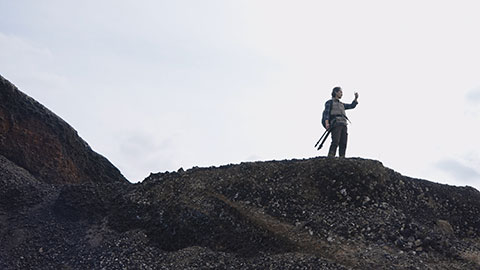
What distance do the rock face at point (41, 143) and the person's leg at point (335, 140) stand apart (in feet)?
37.6

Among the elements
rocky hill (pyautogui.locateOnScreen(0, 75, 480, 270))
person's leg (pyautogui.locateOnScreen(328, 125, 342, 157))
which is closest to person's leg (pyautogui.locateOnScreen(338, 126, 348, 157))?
person's leg (pyautogui.locateOnScreen(328, 125, 342, 157))

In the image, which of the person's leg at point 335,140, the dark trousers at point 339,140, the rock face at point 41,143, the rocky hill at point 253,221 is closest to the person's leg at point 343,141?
the dark trousers at point 339,140

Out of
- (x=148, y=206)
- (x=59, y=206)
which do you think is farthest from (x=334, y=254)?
(x=59, y=206)

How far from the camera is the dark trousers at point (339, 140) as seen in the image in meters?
16.8

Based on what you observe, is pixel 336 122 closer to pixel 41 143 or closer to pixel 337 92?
pixel 337 92

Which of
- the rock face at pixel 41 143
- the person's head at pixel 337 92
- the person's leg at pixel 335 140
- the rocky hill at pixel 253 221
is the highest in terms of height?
the rock face at pixel 41 143

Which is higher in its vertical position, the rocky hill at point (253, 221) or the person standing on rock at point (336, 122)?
the person standing on rock at point (336, 122)

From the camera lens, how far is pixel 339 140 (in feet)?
55.7

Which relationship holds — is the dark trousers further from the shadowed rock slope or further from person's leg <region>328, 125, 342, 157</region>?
the shadowed rock slope

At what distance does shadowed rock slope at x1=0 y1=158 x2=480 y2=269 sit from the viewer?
1284 cm

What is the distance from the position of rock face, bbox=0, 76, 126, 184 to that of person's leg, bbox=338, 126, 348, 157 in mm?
11674

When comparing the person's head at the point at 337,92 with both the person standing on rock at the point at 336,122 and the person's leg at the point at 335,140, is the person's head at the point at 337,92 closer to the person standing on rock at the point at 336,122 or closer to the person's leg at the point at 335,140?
the person standing on rock at the point at 336,122

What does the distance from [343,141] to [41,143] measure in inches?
493

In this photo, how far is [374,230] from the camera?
13.4 meters
